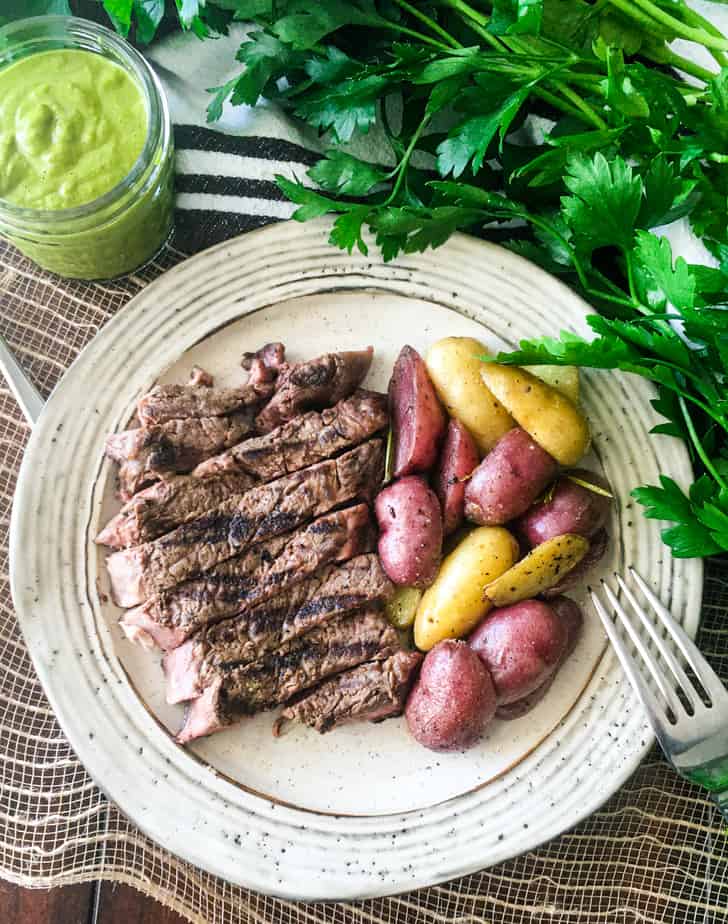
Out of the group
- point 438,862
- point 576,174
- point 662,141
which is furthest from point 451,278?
point 438,862

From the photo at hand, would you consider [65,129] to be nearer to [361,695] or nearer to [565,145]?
[565,145]

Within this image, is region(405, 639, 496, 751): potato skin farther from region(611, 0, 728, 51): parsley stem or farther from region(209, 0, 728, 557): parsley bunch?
region(611, 0, 728, 51): parsley stem

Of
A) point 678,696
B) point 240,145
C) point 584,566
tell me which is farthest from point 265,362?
point 678,696

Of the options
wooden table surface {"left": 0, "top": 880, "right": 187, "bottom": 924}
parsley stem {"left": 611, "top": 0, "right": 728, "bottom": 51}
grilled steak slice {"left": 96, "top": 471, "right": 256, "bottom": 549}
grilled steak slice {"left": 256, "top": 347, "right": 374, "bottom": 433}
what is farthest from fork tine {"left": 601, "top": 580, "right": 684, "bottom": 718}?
wooden table surface {"left": 0, "top": 880, "right": 187, "bottom": 924}

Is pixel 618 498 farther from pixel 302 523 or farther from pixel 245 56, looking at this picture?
pixel 245 56

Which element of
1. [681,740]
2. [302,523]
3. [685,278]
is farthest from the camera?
[302,523]

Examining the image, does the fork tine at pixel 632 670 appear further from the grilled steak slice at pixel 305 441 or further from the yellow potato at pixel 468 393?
A: the grilled steak slice at pixel 305 441

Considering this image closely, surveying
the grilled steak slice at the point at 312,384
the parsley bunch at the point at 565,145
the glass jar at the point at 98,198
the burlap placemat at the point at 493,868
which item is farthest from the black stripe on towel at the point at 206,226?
the burlap placemat at the point at 493,868
